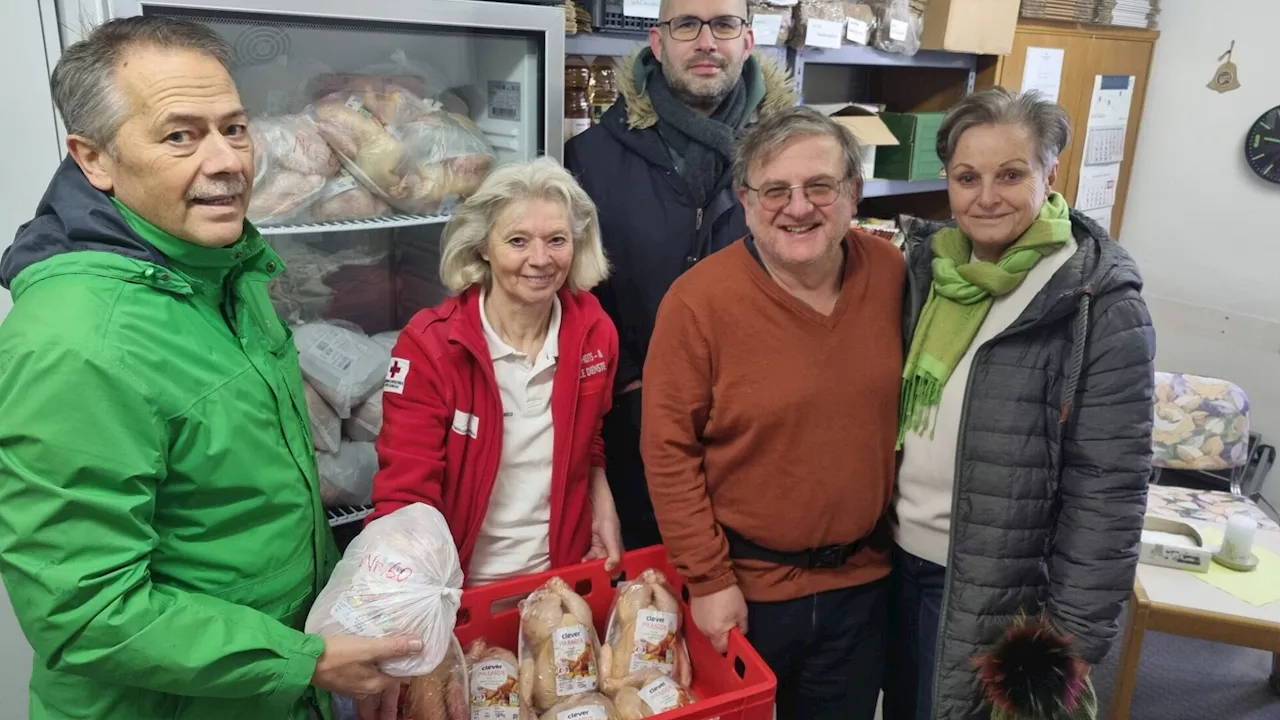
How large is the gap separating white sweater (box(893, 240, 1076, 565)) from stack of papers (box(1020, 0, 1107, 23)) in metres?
2.42

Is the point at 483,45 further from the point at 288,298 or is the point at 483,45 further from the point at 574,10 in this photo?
the point at 288,298

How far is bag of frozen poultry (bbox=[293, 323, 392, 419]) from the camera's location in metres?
1.94

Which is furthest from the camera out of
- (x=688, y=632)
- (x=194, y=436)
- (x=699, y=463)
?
(x=688, y=632)

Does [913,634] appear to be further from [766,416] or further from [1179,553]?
[1179,553]

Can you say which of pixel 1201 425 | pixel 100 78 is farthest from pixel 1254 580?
pixel 100 78

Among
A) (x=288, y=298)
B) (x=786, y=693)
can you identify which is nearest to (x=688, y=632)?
(x=786, y=693)

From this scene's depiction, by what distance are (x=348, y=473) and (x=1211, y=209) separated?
151 inches

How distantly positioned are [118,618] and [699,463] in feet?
3.12

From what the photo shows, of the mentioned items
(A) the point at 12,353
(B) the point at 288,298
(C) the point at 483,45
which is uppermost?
(C) the point at 483,45

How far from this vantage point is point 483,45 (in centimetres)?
210

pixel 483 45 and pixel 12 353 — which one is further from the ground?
pixel 483 45

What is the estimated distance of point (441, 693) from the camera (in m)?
1.48

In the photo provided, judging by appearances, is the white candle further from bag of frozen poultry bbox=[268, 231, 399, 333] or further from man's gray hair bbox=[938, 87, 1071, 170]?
bag of frozen poultry bbox=[268, 231, 399, 333]

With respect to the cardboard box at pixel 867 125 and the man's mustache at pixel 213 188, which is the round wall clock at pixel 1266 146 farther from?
the man's mustache at pixel 213 188
